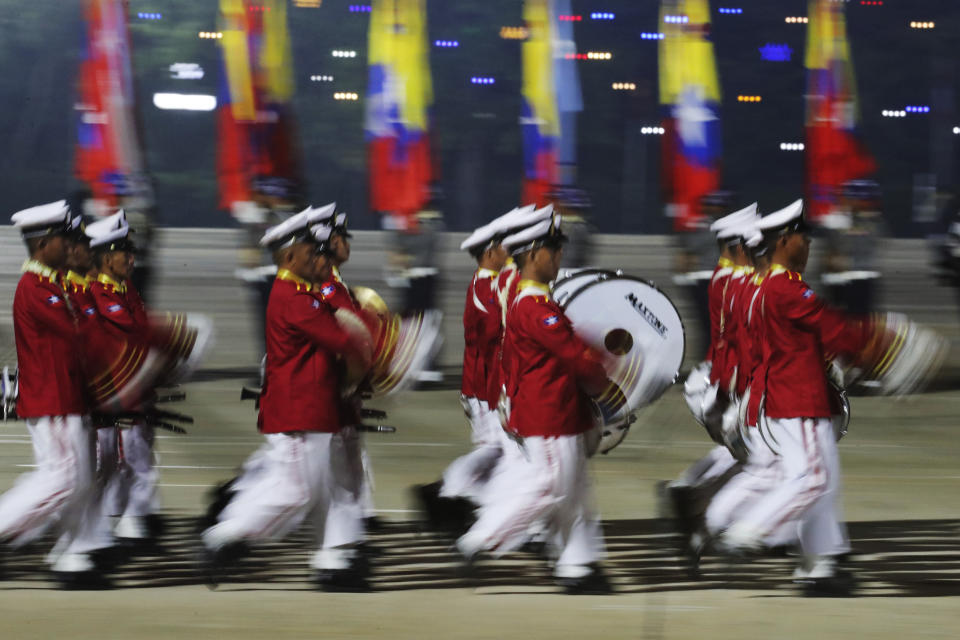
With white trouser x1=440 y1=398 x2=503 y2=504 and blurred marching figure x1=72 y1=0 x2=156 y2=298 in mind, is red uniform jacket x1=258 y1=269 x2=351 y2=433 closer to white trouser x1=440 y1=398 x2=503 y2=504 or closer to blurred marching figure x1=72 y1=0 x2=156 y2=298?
white trouser x1=440 y1=398 x2=503 y2=504

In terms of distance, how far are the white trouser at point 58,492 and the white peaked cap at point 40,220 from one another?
845 millimetres

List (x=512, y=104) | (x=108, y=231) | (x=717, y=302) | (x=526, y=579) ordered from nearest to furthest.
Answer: (x=526, y=579), (x=108, y=231), (x=717, y=302), (x=512, y=104)

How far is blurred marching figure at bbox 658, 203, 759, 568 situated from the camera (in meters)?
7.43

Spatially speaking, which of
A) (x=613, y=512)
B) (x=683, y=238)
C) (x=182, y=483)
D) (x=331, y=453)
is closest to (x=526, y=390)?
(x=331, y=453)

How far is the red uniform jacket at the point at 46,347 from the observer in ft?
22.4

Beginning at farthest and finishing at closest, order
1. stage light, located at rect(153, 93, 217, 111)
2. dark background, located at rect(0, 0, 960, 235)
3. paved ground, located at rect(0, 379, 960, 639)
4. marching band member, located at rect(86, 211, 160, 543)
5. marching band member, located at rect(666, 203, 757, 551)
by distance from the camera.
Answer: stage light, located at rect(153, 93, 217, 111) < dark background, located at rect(0, 0, 960, 235) < marching band member, located at rect(666, 203, 757, 551) < marching band member, located at rect(86, 211, 160, 543) < paved ground, located at rect(0, 379, 960, 639)

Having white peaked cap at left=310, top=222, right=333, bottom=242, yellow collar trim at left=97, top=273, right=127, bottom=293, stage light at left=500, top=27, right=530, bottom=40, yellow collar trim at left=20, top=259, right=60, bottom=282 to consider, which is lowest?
yellow collar trim at left=97, top=273, right=127, bottom=293

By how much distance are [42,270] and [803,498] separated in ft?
11.6

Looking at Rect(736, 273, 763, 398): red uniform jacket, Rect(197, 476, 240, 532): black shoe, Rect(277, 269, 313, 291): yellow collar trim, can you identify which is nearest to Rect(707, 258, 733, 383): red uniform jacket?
Rect(736, 273, 763, 398): red uniform jacket

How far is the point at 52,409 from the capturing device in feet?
22.4

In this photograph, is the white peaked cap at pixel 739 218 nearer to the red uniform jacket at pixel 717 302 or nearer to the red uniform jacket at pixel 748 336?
the red uniform jacket at pixel 717 302

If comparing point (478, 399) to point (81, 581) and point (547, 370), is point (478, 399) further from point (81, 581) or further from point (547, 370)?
point (81, 581)

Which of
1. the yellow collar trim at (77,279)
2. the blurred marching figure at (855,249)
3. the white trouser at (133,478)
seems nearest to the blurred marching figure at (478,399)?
the white trouser at (133,478)

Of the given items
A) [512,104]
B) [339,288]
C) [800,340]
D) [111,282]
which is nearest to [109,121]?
[111,282]
